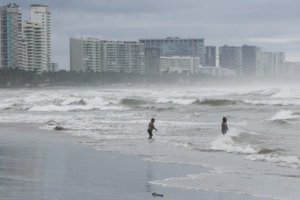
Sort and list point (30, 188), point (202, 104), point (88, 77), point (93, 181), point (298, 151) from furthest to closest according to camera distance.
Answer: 1. point (88, 77)
2. point (202, 104)
3. point (298, 151)
4. point (93, 181)
5. point (30, 188)

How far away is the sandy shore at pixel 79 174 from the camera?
1118cm

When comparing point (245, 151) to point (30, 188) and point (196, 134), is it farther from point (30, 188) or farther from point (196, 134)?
point (30, 188)

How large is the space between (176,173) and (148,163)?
1.85 metres

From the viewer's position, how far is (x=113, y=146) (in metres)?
20.4

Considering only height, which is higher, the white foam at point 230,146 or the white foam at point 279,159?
the white foam at point 279,159

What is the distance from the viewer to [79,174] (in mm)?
13641

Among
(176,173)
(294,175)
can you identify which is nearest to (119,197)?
(176,173)

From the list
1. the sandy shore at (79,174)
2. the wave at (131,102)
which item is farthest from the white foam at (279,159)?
the wave at (131,102)

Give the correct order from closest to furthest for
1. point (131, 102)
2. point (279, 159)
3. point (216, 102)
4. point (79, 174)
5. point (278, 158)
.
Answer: point (79, 174) → point (279, 159) → point (278, 158) → point (216, 102) → point (131, 102)

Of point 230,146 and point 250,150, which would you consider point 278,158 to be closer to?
point 250,150

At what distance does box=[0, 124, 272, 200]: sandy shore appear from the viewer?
11180 millimetres

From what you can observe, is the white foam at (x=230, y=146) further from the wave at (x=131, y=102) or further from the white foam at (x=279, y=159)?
the wave at (x=131, y=102)

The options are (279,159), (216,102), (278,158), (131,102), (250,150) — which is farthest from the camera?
(131,102)

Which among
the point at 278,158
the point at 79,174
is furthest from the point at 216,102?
the point at 79,174
